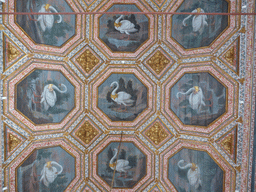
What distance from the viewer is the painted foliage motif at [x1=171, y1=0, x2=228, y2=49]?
675 cm

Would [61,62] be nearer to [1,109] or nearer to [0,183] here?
[1,109]

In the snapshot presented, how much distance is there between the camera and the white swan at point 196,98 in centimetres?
732

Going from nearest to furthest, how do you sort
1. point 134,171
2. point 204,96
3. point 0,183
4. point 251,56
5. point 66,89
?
point 251,56, point 0,183, point 204,96, point 66,89, point 134,171

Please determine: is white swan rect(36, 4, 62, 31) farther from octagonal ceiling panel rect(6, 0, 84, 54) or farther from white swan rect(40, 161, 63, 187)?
white swan rect(40, 161, 63, 187)

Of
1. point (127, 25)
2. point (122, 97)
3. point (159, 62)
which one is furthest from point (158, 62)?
point (122, 97)

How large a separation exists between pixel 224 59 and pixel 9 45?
23.9 feet

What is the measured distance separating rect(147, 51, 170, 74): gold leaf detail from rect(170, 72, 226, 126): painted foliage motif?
3.06 ft

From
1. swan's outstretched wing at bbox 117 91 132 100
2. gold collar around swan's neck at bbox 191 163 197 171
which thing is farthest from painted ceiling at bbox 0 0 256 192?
gold collar around swan's neck at bbox 191 163 197 171

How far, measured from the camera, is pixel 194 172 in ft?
24.3

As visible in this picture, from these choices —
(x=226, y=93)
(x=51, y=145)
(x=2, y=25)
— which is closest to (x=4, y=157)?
(x=51, y=145)

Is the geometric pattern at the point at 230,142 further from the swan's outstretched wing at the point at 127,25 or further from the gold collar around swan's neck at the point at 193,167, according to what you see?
the swan's outstretched wing at the point at 127,25

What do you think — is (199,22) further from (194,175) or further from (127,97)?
(194,175)

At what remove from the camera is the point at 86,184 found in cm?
830

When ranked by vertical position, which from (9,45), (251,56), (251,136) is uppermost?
(9,45)
